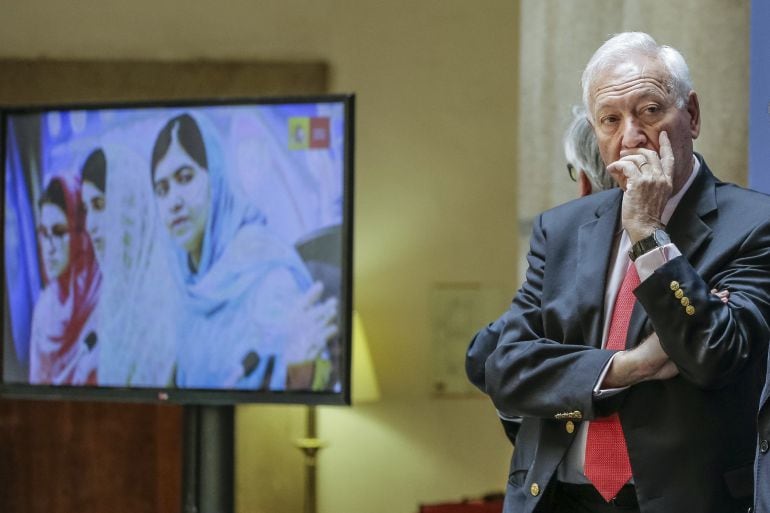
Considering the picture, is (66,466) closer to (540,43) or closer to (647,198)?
(540,43)

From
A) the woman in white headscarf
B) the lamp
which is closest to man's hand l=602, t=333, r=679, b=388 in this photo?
the woman in white headscarf

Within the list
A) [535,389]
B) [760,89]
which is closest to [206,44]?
[760,89]

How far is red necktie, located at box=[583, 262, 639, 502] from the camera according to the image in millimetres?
2131

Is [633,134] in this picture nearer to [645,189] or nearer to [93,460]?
[645,189]

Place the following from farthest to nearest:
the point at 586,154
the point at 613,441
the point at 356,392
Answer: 1. the point at 356,392
2. the point at 586,154
3. the point at 613,441

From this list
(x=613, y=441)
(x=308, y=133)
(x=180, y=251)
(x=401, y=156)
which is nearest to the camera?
(x=613, y=441)

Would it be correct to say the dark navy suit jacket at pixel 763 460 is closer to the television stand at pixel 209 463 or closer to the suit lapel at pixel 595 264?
the suit lapel at pixel 595 264

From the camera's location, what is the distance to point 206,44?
23.1ft

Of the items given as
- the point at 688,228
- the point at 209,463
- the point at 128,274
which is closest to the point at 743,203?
the point at 688,228

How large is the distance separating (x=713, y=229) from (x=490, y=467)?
487 centimetres

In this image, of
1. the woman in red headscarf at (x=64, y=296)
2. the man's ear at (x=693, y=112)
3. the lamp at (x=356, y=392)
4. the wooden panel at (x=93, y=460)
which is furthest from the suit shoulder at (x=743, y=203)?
the lamp at (x=356, y=392)

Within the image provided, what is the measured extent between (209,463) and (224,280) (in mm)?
593

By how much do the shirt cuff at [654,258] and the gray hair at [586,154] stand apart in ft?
A: 2.61

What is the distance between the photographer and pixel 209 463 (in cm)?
412
